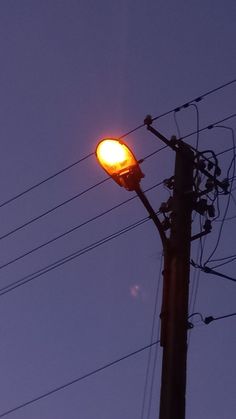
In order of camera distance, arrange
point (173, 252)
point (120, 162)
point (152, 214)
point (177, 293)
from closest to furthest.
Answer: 1. point (177, 293)
2. point (152, 214)
3. point (173, 252)
4. point (120, 162)

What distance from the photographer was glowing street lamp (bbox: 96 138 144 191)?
323 inches

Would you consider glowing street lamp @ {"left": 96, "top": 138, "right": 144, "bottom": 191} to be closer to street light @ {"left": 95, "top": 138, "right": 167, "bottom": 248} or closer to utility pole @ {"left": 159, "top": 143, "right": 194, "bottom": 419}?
street light @ {"left": 95, "top": 138, "right": 167, "bottom": 248}

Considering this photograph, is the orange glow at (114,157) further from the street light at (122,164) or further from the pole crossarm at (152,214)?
the pole crossarm at (152,214)

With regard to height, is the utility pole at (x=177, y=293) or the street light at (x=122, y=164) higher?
the street light at (x=122, y=164)

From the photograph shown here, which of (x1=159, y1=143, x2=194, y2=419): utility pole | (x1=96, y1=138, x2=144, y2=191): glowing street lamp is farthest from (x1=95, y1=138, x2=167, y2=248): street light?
(x1=159, y1=143, x2=194, y2=419): utility pole

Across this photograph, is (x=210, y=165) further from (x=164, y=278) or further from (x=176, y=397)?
(x=176, y=397)

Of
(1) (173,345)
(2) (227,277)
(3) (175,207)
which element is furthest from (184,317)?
(2) (227,277)

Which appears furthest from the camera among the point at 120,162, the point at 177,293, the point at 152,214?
the point at 120,162

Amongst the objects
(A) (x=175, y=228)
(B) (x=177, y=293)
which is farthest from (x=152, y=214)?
(B) (x=177, y=293)

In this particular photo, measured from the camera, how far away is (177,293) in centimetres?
784

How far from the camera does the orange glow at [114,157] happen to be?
8219 millimetres

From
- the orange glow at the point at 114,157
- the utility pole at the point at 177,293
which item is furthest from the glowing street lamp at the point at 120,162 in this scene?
the utility pole at the point at 177,293

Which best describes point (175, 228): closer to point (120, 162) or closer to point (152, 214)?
point (152, 214)

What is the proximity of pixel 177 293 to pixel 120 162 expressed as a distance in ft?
5.08
